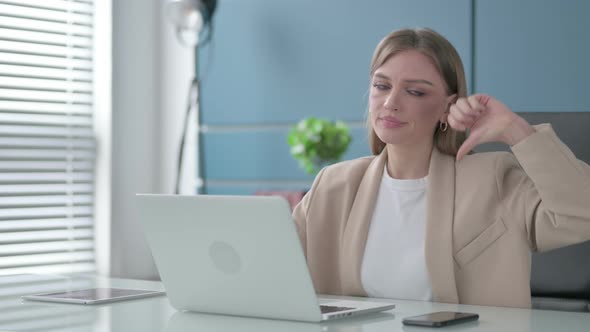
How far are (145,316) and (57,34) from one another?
3011 mm

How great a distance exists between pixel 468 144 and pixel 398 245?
0.98 ft

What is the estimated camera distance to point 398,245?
2.14 meters

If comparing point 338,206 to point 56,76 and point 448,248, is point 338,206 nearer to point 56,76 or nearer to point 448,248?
point 448,248

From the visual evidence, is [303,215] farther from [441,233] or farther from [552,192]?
[552,192]

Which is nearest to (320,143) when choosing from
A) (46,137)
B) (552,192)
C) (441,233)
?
(46,137)

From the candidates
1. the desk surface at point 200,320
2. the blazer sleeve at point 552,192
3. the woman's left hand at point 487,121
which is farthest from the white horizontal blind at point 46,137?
the blazer sleeve at point 552,192

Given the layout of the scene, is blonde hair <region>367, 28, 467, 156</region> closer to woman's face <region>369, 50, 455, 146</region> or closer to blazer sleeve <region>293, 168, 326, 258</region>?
woman's face <region>369, 50, 455, 146</region>

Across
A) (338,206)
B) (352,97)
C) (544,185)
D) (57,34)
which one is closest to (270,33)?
(352,97)

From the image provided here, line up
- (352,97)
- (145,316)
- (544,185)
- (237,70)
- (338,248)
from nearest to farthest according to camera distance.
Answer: (145,316) < (544,185) < (338,248) < (352,97) < (237,70)

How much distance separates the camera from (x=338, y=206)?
2252 millimetres

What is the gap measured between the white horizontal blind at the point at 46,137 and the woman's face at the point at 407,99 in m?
2.40

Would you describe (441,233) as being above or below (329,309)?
above

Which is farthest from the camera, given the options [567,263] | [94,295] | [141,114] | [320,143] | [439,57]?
[141,114]

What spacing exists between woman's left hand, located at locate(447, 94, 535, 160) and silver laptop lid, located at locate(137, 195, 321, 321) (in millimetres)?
678
